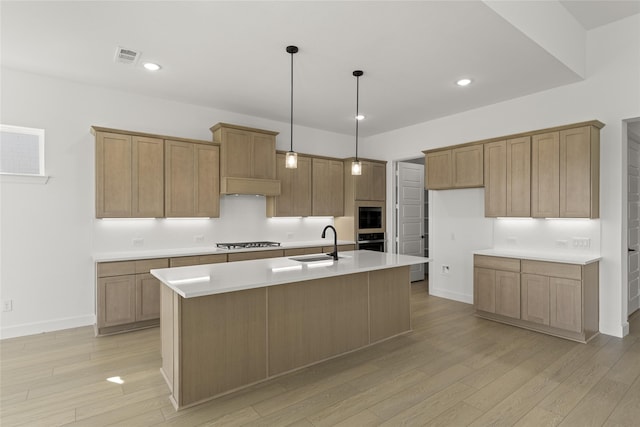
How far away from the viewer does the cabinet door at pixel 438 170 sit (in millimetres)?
5339

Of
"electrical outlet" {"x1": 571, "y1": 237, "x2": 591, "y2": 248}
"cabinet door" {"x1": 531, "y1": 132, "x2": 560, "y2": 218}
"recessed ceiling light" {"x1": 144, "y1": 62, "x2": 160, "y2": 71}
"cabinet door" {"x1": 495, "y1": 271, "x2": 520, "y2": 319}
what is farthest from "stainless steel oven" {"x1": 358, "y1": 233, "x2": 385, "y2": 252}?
"recessed ceiling light" {"x1": 144, "y1": 62, "x2": 160, "y2": 71}

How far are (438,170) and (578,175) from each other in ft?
6.26

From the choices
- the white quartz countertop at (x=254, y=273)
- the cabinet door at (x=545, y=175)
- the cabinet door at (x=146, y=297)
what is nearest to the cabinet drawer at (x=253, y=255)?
the cabinet door at (x=146, y=297)

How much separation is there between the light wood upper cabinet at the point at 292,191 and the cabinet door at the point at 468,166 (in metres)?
2.42

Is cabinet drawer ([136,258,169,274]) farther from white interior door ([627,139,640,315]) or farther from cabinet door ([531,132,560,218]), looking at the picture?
white interior door ([627,139,640,315])

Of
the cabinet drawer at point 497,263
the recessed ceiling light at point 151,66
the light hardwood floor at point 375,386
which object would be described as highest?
the recessed ceiling light at point 151,66

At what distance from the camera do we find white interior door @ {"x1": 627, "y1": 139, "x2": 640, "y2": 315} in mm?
4461

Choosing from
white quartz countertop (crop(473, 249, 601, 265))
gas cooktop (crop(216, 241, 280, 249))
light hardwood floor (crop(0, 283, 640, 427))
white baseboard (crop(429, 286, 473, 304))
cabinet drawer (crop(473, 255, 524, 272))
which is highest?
gas cooktop (crop(216, 241, 280, 249))

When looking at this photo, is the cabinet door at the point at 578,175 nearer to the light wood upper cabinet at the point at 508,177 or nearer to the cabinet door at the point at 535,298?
the light wood upper cabinet at the point at 508,177

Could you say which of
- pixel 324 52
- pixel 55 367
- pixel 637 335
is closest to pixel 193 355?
pixel 55 367

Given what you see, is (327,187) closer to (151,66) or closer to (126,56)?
(151,66)

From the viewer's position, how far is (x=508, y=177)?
4.56m

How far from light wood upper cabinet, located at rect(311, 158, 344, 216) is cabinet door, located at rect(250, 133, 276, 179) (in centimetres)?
98

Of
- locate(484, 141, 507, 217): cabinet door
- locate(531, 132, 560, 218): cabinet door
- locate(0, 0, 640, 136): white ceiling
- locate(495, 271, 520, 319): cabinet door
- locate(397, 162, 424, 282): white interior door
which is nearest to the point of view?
locate(0, 0, 640, 136): white ceiling
